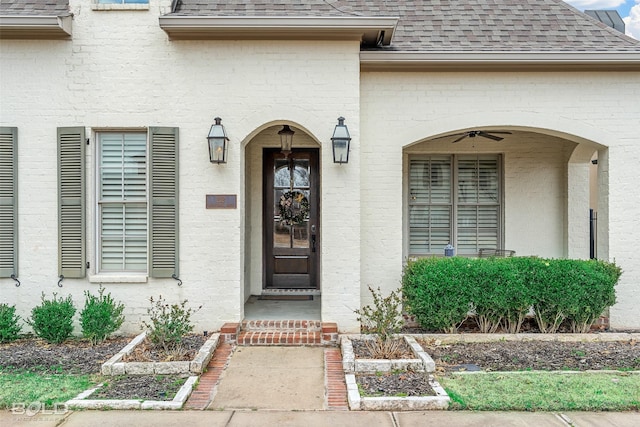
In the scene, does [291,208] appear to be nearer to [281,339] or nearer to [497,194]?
[281,339]

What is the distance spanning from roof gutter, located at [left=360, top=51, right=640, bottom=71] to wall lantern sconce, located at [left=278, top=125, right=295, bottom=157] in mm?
1613

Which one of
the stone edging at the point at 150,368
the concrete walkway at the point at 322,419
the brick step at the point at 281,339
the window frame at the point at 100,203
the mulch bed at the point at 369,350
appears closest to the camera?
the concrete walkway at the point at 322,419

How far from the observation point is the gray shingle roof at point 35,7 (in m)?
5.81

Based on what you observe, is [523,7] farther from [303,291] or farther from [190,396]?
[190,396]

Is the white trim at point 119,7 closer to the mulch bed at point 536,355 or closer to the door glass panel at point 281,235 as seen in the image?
the door glass panel at point 281,235

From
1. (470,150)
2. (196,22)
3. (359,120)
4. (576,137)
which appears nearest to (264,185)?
(359,120)

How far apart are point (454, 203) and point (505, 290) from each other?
7.66 ft

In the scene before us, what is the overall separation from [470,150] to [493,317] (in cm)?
306

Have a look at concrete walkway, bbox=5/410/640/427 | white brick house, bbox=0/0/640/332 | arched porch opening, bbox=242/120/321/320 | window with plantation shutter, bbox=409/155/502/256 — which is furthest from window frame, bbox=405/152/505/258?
concrete walkway, bbox=5/410/640/427

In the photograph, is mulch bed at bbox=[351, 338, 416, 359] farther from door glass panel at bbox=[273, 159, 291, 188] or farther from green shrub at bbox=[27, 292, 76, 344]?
green shrub at bbox=[27, 292, 76, 344]

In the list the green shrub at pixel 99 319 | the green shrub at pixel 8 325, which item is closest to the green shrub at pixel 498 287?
the green shrub at pixel 99 319

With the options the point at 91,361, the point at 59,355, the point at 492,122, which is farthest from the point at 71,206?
the point at 492,122

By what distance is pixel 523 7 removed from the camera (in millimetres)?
7059

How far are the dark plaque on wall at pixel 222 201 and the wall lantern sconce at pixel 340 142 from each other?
1446 millimetres
